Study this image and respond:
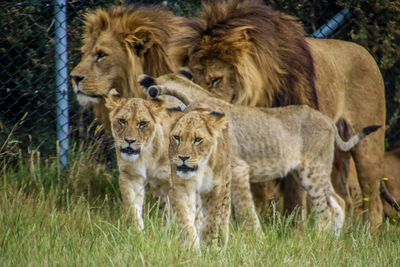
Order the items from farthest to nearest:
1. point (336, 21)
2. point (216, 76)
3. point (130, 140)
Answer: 1. point (336, 21)
2. point (216, 76)
3. point (130, 140)

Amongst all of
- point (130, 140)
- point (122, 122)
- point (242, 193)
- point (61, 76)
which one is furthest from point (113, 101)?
point (61, 76)

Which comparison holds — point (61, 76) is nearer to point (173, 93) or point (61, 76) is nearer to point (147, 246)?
point (173, 93)

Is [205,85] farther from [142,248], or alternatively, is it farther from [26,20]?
[26,20]

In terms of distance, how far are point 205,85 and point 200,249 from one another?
124 centimetres

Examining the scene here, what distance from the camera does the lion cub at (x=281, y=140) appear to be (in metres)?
3.64

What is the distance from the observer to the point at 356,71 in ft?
15.7

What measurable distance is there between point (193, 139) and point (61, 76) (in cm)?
203

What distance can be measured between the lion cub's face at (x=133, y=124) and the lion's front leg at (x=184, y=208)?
0.31 meters

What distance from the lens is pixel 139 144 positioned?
10.7ft

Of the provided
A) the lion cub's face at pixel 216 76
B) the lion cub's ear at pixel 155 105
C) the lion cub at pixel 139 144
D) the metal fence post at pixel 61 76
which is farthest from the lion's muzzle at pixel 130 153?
the metal fence post at pixel 61 76

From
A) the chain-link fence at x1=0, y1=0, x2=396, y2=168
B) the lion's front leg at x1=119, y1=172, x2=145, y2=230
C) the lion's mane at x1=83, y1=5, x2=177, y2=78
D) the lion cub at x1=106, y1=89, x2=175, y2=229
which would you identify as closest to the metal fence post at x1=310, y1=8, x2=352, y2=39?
the chain-link fence at x1=0, y1=0, x2=396, y2=168

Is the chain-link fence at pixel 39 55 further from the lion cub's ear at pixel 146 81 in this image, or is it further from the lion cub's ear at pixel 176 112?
the lion cub's ear at pixel 176 112

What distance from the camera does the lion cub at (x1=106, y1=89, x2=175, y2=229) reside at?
10.7ft

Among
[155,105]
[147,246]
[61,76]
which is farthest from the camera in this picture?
[61,76]
